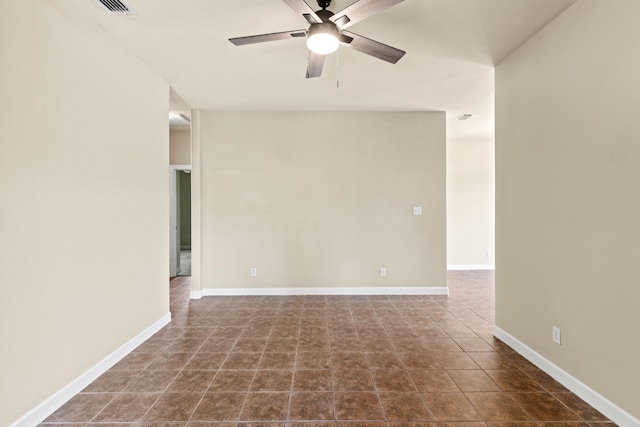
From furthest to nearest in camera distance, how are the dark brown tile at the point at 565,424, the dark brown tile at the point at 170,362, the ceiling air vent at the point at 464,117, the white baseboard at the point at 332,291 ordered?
1. the ceiling air vent at the point at 464,117
2. the white baseboard at the point at 332,291
3. the dark brown tile at the point at 170,362
4. the dark brown tile at the point at 565,424

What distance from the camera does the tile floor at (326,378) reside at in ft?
6.26

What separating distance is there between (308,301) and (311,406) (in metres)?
2.30

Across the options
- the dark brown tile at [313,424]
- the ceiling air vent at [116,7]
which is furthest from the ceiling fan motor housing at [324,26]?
the dark brown tile at [313,424]

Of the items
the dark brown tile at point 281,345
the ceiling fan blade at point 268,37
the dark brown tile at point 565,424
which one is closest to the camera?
the dark brown tile at point 565,424

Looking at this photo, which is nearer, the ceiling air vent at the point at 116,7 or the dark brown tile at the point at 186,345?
the ceiling air vent at the point at 116,7

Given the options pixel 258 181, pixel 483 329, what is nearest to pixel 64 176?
pixel 258 181

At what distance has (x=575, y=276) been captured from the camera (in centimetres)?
215

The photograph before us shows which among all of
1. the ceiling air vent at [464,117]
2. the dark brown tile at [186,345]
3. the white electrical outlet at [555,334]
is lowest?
the dark brown tile at [186,345]

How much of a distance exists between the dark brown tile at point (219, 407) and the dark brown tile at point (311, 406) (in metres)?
0.36

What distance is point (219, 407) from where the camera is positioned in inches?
78.9

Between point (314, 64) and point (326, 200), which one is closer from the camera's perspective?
point (314, 64)

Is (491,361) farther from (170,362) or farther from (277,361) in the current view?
(170,362)

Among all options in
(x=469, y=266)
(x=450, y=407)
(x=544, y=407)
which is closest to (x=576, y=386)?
(x=544, y=407)

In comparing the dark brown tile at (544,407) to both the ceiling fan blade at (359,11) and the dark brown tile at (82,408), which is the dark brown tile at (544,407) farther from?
the dark brown tile at (82,408)
